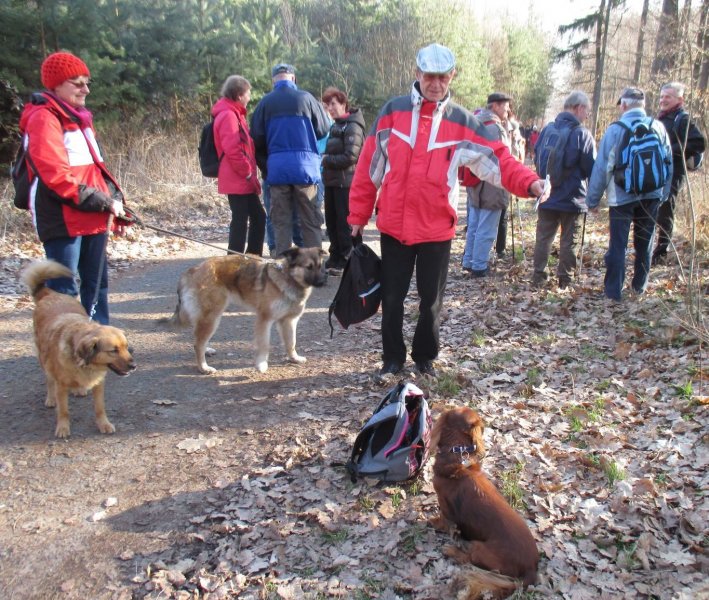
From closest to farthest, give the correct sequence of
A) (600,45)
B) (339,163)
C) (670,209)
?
(339,163)
(670,209)
(600,45)

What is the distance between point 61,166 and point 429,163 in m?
2.80

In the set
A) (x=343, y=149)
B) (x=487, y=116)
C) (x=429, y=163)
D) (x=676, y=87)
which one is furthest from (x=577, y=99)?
(x=429, y=163)

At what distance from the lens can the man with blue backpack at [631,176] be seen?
5.88 meters

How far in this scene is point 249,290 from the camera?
5.10 m

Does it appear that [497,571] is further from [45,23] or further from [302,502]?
[45,23]

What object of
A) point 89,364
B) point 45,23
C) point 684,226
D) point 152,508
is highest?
point 45,23

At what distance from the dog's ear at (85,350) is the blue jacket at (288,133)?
3732mm

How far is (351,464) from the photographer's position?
3.57 meters

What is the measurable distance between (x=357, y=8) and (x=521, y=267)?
21955mm

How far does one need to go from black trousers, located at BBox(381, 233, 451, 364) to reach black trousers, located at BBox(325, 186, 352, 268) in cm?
317

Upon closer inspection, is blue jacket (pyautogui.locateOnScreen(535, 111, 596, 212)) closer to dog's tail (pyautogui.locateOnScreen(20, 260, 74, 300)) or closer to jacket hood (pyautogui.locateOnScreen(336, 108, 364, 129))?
jacket hood (pyautogui.locateOnScreen(336, 108, 364, 129))

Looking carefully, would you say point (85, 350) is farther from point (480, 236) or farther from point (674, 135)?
point (674, 135)

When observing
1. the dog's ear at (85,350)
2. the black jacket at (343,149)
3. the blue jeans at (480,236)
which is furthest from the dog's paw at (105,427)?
the blue jeans at (480,236)

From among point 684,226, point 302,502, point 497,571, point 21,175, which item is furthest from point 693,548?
point 684,226
